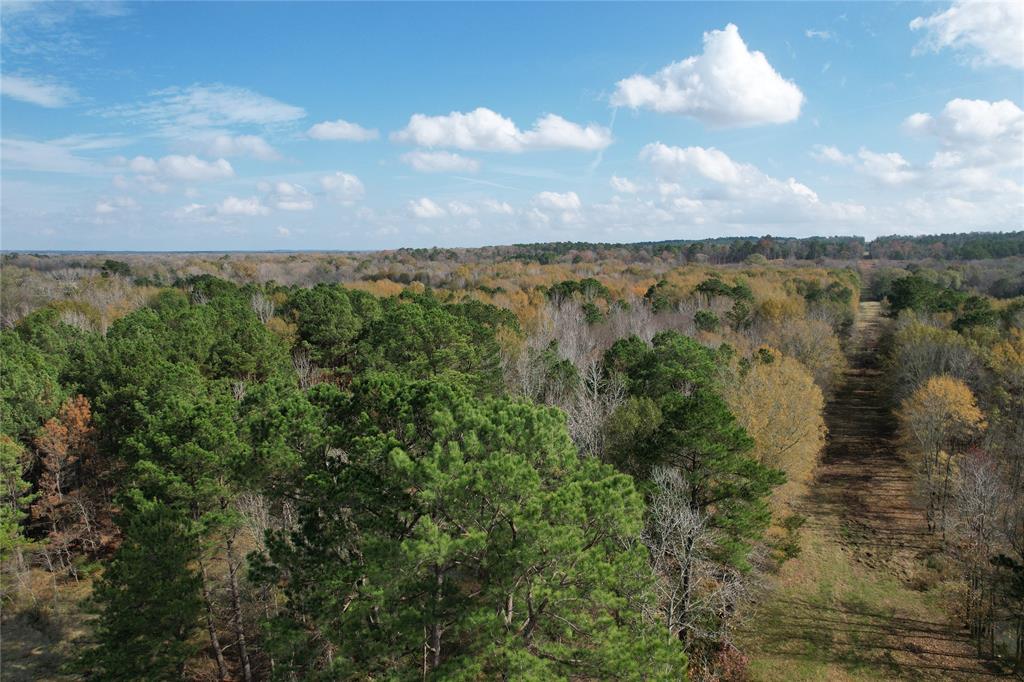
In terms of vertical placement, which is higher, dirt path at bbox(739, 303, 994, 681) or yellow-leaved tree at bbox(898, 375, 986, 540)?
yellow-leaved tree at bbox(898, 375, 986, 540)

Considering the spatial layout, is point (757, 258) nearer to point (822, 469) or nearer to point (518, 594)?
point (822, 469)

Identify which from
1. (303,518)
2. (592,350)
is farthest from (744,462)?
(592,350)

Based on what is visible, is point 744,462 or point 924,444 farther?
point 924,444

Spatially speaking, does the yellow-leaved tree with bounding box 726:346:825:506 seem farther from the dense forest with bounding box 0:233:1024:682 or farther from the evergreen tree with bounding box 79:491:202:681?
the evergreen tree with bounding box 79:491:202:681

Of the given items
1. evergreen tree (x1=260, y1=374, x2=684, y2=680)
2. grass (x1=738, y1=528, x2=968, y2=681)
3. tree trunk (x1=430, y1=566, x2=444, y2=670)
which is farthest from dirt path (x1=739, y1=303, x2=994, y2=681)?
tree trunk (x1=430, y1=566, x2=444, y2=670)

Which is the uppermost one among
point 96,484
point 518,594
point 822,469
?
point 518,594

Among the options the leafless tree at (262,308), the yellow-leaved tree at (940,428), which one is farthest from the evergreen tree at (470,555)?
the leafless tree at (262,308)
